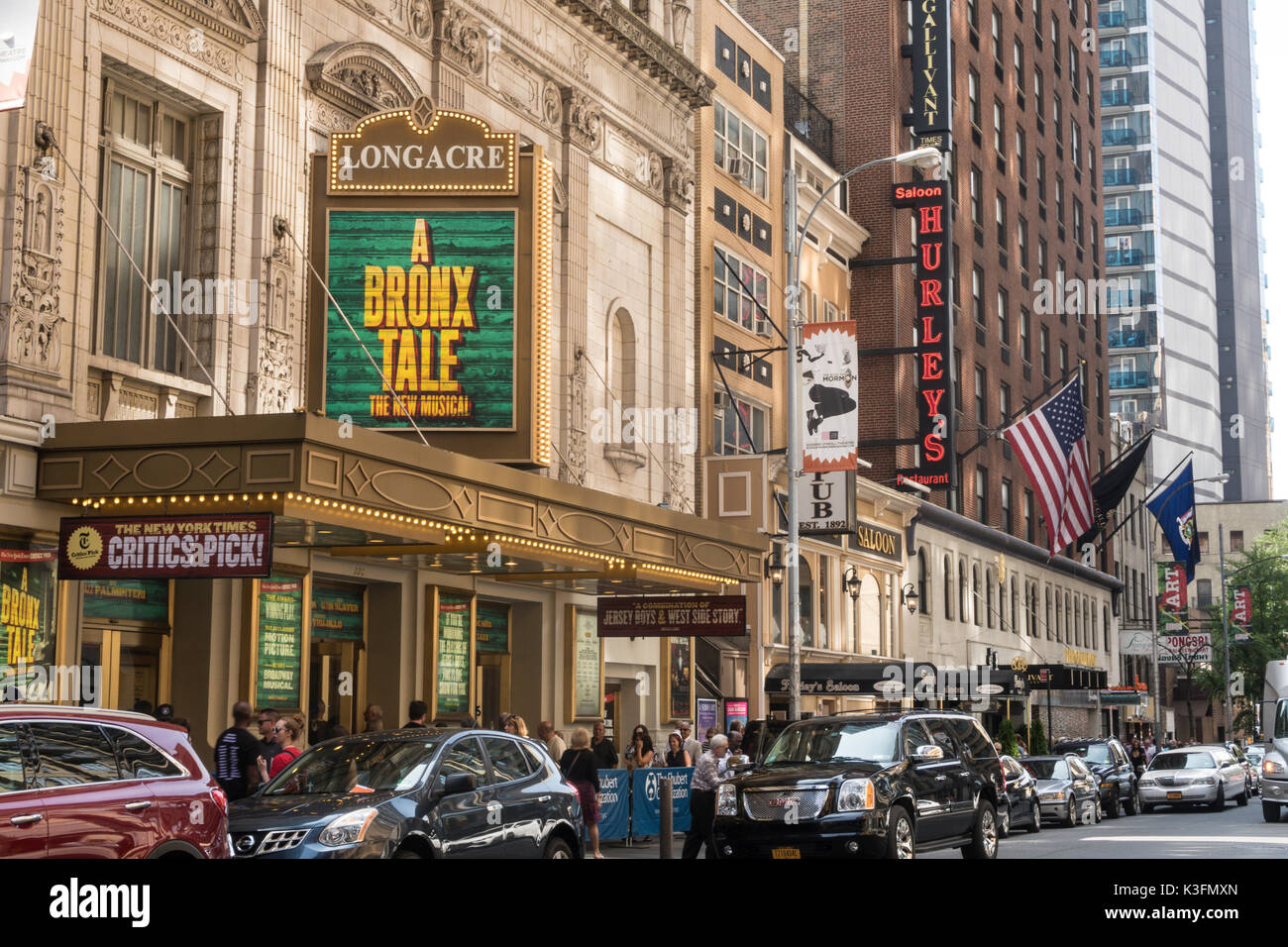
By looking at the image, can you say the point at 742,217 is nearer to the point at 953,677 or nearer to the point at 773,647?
the point at 773,647

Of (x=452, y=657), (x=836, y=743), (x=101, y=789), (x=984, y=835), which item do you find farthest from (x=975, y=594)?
(x=101, y=789)

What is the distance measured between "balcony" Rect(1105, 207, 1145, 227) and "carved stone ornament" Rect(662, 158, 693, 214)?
9509 cm

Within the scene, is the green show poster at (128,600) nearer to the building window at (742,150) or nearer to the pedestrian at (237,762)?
the pedestrian at (237,762)

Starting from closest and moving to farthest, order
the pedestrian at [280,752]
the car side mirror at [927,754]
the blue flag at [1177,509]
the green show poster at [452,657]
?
the pedestrian at [280,752], the car side mirror at [927,754], the green show poster at [452,657], the blue flag at [1177,509]

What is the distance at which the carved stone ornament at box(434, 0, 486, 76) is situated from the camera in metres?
25.1

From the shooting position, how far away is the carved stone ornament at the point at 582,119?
94.0 feet

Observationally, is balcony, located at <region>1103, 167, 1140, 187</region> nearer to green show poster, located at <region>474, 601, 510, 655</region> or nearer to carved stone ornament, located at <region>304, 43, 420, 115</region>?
green show poster, located at <region>474, 601, 510, 655</region>

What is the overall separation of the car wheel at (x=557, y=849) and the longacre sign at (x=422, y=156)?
986 cm

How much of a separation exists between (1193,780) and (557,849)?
77.3ft

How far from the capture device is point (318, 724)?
69.4ft

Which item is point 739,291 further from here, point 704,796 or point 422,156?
point 704,796

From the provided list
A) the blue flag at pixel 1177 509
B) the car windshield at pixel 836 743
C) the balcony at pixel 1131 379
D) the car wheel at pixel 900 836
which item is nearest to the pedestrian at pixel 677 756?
the car windshield at pixel 836 743

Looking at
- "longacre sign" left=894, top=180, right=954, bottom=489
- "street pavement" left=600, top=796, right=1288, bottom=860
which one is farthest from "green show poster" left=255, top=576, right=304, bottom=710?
"longacre sign" left=894, top=180, right=954, bottom=489
